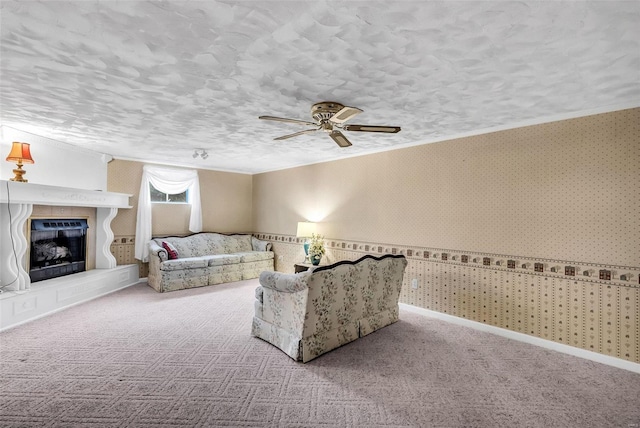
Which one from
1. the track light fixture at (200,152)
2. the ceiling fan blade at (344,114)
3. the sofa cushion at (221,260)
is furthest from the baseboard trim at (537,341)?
the track light fixture at (200,152)

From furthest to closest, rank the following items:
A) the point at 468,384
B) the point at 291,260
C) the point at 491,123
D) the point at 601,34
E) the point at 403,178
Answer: the point at 291,260, the point at 403,178, the point at 491,123, the point at 468,384, the point at 601,34

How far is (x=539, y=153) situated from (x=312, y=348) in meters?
3.29

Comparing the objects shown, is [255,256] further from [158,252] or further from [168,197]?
[168,197]

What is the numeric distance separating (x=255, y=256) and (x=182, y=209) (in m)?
1.99

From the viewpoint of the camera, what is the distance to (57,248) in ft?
15.4

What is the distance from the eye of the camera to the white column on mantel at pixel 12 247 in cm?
377

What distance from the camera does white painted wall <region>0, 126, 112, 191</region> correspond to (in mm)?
4012

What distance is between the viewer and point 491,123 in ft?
11.5

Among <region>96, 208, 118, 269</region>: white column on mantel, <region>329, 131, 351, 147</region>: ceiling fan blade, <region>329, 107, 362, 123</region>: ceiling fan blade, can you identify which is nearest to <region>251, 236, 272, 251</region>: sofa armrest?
<region>96, 208, 118, 269</region>: white column on mantel

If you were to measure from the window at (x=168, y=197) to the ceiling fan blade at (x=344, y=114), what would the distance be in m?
5.00

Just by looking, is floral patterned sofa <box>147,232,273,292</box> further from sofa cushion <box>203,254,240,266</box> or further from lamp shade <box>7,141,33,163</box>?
lamp shade <box>7,141,33,163</box>

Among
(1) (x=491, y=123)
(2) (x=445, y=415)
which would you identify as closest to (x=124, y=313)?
(2) (x=445, y=415)

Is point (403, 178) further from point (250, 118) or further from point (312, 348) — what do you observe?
point (312, 348)

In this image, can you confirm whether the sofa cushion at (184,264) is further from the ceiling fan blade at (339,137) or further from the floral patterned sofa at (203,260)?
the ceiling fan blade at (339,137)
